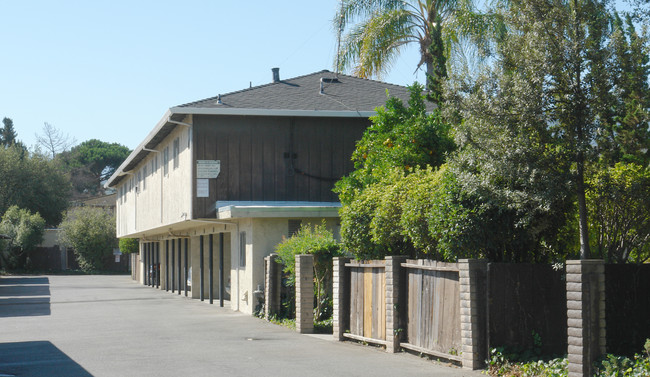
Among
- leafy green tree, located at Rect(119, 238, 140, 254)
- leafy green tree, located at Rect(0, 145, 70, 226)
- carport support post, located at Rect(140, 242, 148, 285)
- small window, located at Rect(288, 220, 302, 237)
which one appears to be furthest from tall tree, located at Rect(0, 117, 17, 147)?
small window, located at Rect(288, 220, 302, 237)

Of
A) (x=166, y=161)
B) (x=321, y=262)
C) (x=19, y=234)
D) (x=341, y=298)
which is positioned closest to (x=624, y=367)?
(x=341, y=298)

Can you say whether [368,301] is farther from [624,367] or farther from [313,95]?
[313,95]

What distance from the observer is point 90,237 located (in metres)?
59.7

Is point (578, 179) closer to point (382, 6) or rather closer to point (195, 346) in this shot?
point (195, 346)

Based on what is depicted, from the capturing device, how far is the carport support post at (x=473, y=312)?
36.3ft

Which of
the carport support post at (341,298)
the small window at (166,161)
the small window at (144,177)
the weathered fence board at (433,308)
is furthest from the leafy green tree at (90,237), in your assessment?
the weathered fence board at (433,308)

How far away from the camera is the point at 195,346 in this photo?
569 inches

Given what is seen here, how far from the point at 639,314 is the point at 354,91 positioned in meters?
15.3

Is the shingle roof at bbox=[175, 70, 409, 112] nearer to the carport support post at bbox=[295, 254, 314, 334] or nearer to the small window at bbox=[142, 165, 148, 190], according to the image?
the carport support post at bbox=[295, 254, 314, 334]

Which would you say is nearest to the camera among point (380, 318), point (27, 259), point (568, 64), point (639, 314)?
point (568, 64)

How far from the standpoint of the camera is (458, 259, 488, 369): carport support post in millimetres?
11055

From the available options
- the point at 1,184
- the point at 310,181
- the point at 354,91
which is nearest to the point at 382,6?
the point at 354,91

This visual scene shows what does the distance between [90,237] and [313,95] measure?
39.5m

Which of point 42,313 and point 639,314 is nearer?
point 639,314
